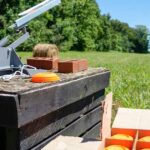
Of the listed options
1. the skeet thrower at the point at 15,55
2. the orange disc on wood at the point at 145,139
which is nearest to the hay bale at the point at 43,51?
the skeet thrower at the point at 15,55

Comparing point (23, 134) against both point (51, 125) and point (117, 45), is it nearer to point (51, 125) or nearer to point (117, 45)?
point (51, 125)

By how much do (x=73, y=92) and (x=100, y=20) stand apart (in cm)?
4987

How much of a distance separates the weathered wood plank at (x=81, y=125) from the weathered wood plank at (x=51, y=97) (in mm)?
194

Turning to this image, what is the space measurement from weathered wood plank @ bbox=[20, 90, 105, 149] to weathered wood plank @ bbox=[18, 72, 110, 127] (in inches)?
3.0

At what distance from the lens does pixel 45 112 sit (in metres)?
2.54

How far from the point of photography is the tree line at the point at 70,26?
27.9m

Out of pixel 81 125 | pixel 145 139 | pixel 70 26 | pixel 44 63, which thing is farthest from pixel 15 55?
pixel 70 26

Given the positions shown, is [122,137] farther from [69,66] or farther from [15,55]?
Result: [15,55]

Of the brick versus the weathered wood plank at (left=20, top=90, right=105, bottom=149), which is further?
the brick

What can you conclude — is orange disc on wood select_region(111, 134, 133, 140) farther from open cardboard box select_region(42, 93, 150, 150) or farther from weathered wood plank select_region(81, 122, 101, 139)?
weathered wood plank select_region(81, 122, 101, 139)

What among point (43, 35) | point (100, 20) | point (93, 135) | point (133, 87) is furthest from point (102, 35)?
point (93, 135)

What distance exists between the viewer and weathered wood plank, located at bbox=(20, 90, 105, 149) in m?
2.49

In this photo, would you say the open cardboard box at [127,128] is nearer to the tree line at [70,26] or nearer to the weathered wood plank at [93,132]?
the weathered wood plank at [93,132]

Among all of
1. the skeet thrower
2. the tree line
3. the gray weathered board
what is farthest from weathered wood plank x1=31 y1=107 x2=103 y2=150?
the tree line
